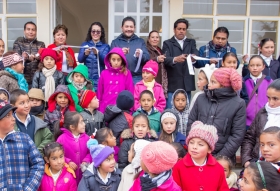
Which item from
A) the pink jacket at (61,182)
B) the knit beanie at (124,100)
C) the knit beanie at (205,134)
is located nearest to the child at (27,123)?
the pink jacket at (61,182)

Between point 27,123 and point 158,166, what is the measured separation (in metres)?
Answer: 1.75

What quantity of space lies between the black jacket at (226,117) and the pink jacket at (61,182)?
1.52 m

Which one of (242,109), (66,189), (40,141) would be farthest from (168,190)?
(40,141)

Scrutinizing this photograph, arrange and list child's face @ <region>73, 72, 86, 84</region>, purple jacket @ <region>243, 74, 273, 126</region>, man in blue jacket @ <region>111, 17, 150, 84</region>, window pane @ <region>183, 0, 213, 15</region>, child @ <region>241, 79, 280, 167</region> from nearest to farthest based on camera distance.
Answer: child @ <region>241, 79, 280, 167</region>
purple jacket @ <region>243, 74, 273, 126</region>
child's face @ <region>73, 72, 86, 84</region>
man in blue jacket @ <region>111, 17, 150, 84</region>
window pane @ <region>183, 0, 213, 15</region>

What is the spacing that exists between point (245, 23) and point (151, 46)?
7.08 ft

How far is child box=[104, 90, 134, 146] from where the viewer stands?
3758 mm

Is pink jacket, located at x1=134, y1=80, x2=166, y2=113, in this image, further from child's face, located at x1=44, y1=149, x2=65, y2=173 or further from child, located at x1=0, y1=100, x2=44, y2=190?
child, located at x1=0, y1=100, x2=44, y2=190

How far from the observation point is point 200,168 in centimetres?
276

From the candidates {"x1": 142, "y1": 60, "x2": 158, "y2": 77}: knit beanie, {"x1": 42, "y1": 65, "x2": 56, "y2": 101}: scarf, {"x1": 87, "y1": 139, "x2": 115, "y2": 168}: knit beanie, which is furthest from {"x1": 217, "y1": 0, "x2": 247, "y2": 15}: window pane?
{"x1": 87, "y1": 139, "x2": 115, "y2": 168}: knit beanie

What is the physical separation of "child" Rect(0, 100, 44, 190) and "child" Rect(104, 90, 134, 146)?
106cm

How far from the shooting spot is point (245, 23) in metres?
6.12

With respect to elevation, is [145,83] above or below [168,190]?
above

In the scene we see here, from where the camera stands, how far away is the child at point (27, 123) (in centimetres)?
335

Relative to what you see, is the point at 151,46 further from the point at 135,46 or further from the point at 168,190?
the point at 168,190
